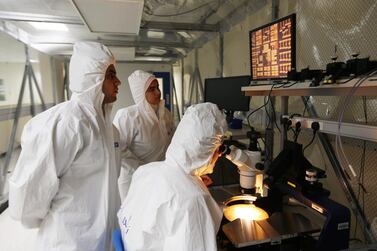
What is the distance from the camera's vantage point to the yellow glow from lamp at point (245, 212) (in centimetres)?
113

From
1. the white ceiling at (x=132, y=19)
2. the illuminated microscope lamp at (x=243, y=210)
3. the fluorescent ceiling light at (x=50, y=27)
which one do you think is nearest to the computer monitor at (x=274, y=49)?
the illuminated microscope lamp at (x=243, y=210)

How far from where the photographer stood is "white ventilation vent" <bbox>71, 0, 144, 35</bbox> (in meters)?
1.96

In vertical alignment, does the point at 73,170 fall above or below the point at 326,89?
below

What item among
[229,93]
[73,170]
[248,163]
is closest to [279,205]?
[248,163]

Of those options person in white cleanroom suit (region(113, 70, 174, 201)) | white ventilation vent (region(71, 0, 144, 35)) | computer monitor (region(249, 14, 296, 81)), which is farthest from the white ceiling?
computer monitor (region(249, 14, 296, 81))

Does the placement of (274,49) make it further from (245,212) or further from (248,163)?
(245,212)

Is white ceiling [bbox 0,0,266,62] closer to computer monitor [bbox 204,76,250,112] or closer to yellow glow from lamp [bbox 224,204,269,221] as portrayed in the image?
computer monitor [bbox 204,76,250,112]

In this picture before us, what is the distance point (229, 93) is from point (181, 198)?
1.68 metres

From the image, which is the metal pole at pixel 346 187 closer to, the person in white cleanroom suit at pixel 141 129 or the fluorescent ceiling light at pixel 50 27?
the person in white cleanroom suit at pixel 141 129

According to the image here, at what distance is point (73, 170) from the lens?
118 centimetres

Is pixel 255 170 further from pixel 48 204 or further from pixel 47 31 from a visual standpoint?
pixel 47 31

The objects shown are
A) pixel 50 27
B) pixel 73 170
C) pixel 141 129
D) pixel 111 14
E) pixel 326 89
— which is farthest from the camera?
pixel 50 27

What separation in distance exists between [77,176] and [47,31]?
10.7 ft

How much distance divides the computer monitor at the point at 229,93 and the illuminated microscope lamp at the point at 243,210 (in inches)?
43.5
